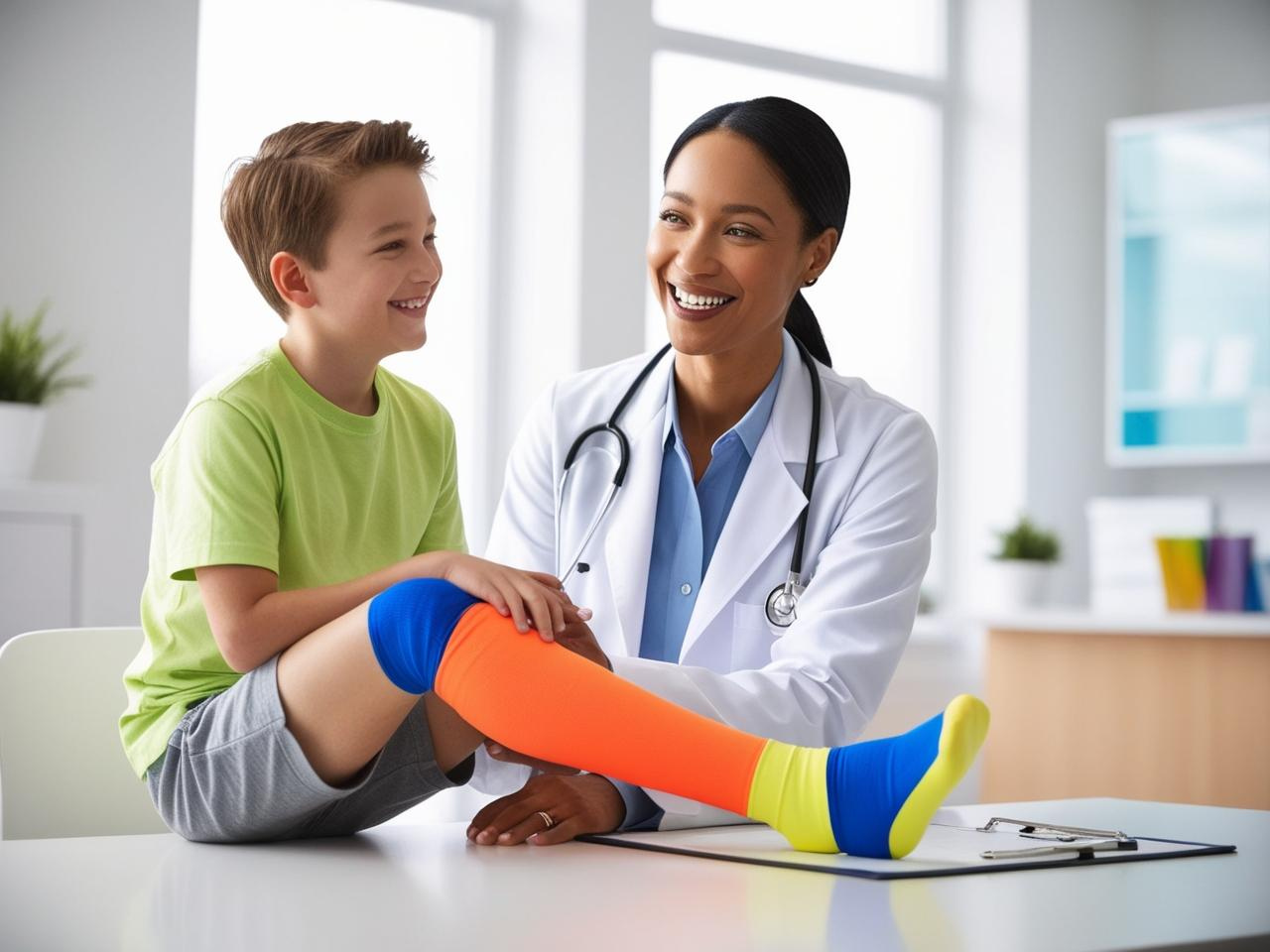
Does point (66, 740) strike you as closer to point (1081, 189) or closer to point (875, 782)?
point (875, 782)

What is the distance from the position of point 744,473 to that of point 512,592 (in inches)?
31.2

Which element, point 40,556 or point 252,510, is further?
point 40,556

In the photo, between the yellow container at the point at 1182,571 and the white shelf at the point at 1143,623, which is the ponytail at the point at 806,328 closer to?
the white shelf at the point at 1143,623

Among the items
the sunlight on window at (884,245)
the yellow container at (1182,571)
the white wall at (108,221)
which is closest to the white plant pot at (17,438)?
the white wall at (108,221)

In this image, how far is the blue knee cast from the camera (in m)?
1.09

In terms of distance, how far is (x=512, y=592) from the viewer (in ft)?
3.70

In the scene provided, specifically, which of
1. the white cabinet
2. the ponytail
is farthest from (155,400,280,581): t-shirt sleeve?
the white cabinet

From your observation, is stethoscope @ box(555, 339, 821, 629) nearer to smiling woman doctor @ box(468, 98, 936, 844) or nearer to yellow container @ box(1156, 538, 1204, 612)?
smiling woman doctor @ box(468, 98, 936, 844)

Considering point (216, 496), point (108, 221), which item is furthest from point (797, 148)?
point (108, 221)

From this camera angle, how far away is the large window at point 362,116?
3529mm

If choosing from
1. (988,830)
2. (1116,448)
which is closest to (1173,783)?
(1116,448)

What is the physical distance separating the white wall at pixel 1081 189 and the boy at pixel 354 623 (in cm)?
347

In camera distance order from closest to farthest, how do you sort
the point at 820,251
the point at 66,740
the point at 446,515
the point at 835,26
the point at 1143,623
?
1. the point at 66,740
2. the point at 446,515
3. the point at 820,251
4. the point at 1143,623
5. the point at 835,26

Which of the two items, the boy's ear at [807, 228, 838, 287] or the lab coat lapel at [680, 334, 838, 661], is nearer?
the lab coat lapel at [680, 334, 838, 661]
